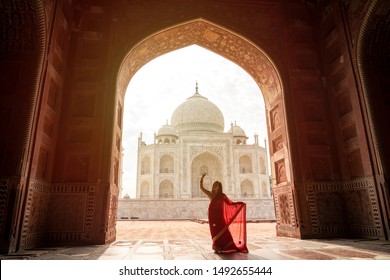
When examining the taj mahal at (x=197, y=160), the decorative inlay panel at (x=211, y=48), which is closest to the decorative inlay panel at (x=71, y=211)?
the decorative inlay panel at (x=211, y=48)

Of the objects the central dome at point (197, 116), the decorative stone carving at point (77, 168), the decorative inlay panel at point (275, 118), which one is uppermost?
the central dome at point (197, 116)

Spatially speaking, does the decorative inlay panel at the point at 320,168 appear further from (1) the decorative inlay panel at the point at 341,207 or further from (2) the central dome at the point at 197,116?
(2) the central dome at the point at 197,116

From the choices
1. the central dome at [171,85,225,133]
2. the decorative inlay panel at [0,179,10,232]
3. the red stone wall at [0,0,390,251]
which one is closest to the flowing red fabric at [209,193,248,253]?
the red stone wall at [0,0,390,251]

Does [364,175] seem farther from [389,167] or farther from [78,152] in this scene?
[78,152]

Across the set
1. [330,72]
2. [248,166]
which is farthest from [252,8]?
[248,166]

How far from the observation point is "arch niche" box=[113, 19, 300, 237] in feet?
17.7

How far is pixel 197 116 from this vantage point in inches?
1025

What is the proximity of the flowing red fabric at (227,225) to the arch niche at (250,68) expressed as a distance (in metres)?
1.97

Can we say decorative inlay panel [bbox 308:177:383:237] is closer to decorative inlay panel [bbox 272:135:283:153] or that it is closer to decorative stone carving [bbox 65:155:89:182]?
decorative inlay panel [bbox 272:135:283:153]

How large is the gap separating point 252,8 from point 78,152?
4.89m

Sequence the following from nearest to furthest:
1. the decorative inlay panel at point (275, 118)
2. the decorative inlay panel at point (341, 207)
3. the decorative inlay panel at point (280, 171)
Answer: the decorative inlay panel at point (341, 207) < the decorative inlay panel at point (280, 171) < the decorative inlay panel at point (275, 118)

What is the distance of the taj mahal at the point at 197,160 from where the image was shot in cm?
2308

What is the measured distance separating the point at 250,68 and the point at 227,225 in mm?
4476

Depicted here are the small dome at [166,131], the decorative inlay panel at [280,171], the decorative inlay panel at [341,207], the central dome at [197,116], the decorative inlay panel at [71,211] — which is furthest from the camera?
the small dome at [166,131]
